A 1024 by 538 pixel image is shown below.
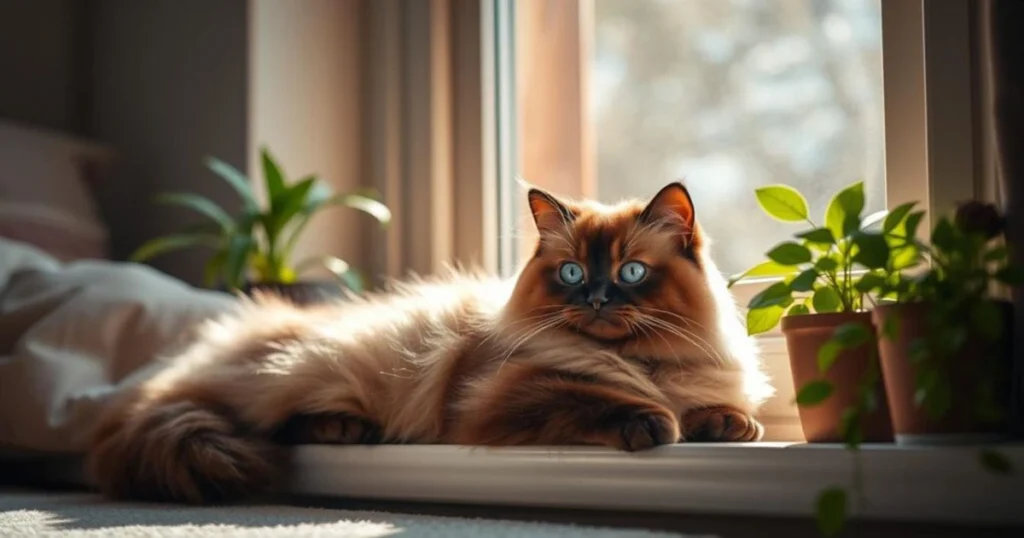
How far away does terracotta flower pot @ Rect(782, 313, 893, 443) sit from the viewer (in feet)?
4.08

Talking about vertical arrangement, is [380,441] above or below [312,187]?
below

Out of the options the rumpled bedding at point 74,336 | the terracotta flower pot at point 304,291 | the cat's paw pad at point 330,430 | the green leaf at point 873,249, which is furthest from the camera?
the terracotta flower pot at point 304,291

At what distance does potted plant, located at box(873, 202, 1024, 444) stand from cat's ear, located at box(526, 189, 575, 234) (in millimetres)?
493

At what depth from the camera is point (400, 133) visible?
2.42 meters

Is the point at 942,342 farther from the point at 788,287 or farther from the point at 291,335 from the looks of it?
the point at 291,335

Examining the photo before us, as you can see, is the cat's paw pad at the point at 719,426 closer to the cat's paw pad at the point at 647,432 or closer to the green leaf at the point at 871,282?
the cat's paw pad at the point at 647,432

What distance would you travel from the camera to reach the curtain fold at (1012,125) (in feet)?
3.78

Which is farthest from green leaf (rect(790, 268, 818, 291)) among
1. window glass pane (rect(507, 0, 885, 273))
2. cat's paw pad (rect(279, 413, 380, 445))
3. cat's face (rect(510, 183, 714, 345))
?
cat's paw pad (rect(279, 413, 380, 445))

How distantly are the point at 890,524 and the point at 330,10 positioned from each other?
6.14 ft

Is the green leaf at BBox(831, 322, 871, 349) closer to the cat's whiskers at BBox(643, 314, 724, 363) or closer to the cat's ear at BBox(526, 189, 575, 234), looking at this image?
the cat's whiskers at BBox(643, 314, 724, 363)

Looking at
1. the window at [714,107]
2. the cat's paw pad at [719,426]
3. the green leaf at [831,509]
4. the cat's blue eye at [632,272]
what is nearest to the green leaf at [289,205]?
the window at [714,107]

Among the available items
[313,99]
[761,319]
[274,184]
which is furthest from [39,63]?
[761,319]

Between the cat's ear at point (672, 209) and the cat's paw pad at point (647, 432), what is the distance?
321 millimetres

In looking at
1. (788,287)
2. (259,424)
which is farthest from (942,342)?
(259,424)
